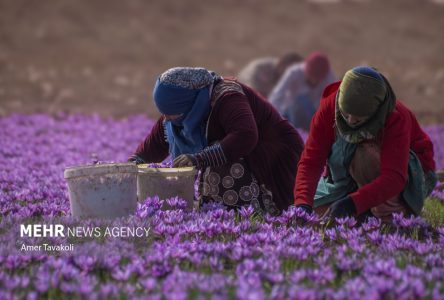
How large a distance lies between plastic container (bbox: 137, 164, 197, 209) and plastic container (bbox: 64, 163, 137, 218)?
0.35 m

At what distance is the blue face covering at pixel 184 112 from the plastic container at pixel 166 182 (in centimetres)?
46

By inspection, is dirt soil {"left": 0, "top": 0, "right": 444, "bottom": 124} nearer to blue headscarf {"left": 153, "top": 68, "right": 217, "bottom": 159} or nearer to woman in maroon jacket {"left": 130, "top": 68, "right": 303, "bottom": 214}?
woman in maroon jacket {"left": 130, "top": 68, "right": 303, "bottom": 214}

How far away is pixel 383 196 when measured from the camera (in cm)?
513

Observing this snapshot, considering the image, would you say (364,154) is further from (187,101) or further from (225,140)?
(187,101)

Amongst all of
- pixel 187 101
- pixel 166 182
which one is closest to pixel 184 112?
pixel 187 101

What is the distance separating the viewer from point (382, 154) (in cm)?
529

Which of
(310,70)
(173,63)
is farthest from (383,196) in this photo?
(173,63)

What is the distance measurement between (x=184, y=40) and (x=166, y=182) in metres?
43.4

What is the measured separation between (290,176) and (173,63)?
1335 inches

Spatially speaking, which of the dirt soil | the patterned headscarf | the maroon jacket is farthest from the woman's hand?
the dirt soil

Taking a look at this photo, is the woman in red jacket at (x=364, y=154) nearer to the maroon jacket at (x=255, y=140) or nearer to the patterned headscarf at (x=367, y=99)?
the patterned headscarf at (x=367, y=99)

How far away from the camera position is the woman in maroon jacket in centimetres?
577

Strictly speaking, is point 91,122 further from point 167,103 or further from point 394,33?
point 394,33

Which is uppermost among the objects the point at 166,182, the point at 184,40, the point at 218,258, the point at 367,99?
the point at 367,99
